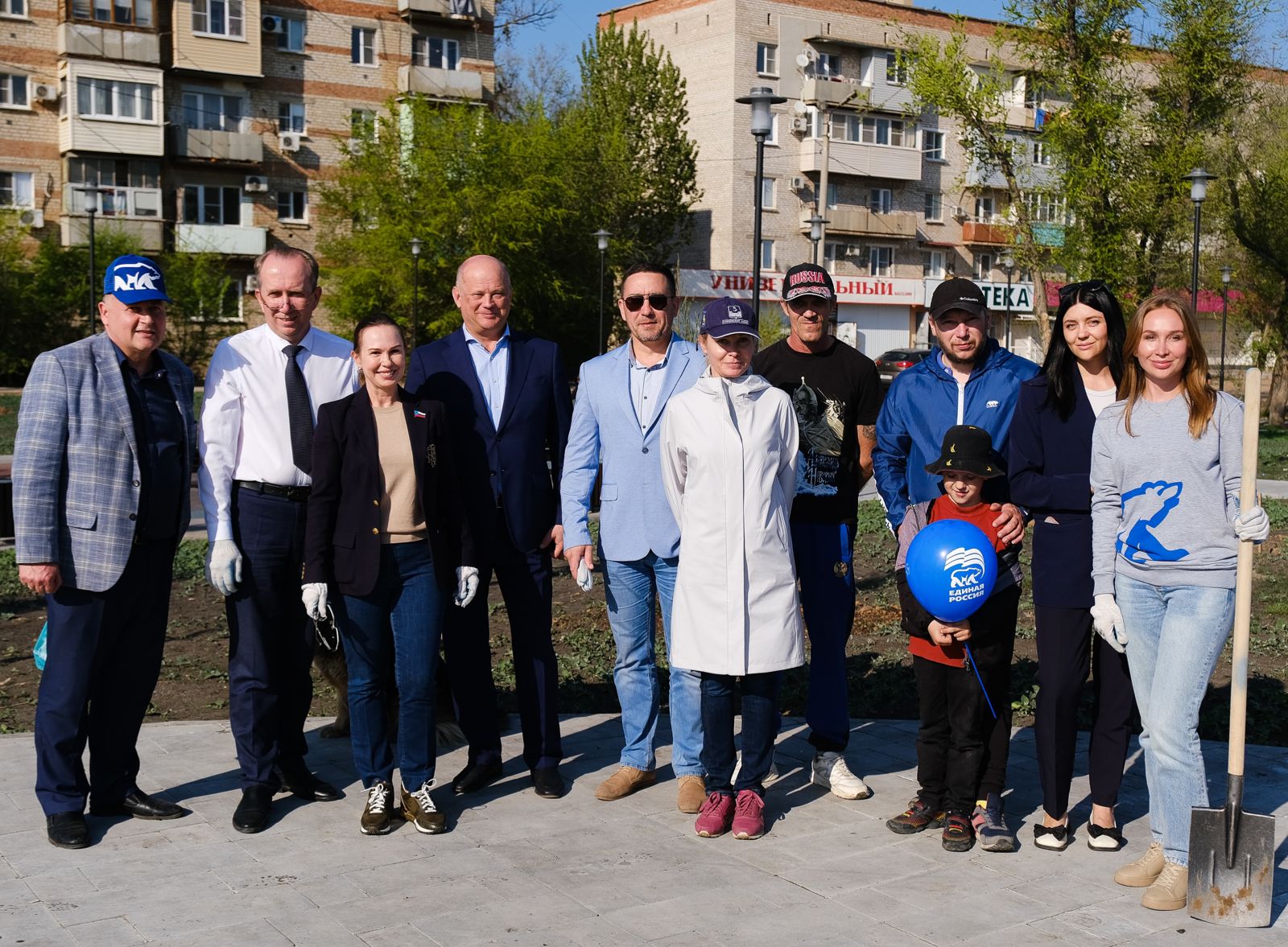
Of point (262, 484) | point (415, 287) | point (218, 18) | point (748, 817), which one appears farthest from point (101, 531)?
point (218, 18)

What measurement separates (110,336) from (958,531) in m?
3.45

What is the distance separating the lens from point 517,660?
19.6 ft

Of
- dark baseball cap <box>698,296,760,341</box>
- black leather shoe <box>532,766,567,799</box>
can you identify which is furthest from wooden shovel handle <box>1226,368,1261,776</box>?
black leather shoe <box>532,766,567,799</box>

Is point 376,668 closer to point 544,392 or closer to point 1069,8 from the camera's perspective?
point 544,392

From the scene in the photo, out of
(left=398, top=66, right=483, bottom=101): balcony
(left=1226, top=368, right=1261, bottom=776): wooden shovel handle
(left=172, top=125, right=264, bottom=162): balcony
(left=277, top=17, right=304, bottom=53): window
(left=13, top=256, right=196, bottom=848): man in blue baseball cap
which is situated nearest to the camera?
(left=1226, top=368, right=1261, bottom=776): wooden shovel handle

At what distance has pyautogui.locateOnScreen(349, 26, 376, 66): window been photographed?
157ft

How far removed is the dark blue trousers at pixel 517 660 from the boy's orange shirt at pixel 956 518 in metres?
1.66

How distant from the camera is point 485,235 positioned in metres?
42.2

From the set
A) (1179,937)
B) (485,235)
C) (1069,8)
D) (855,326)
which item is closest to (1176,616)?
(1179,937)

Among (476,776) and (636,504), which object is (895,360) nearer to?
(636,504)

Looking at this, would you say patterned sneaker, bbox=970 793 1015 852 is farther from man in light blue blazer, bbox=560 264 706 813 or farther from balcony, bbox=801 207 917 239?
balcony, bbox=801 207 917 239

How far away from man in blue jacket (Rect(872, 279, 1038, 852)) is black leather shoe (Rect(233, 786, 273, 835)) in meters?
2.85

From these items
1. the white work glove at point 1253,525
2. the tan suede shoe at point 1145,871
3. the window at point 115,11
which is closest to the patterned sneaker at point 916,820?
the tan suede shoe at point 1145,871

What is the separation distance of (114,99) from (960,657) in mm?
44705
